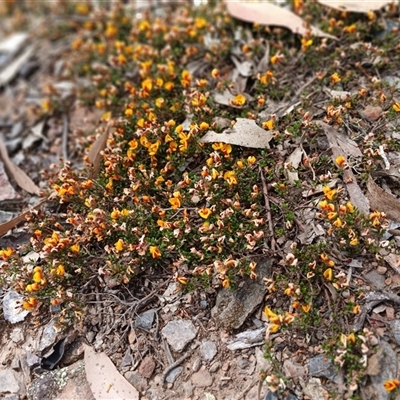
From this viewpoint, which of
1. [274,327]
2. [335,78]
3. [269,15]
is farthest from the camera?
[269,15]

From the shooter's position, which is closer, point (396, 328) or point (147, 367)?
point (396, 328)

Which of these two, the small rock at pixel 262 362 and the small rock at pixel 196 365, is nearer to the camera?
the small rock at pixel 262 362

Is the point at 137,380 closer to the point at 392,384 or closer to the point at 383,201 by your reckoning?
the point at 392,384

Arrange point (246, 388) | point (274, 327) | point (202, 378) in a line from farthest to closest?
point (202, 378)
point (246, 388)
point (274, 327)

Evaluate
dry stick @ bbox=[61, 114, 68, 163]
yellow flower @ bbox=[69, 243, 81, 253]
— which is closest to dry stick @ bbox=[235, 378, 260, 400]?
yellow flower @ bbox=[69, 243, 81, 253]

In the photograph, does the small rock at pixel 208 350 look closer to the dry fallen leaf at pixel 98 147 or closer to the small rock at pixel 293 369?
the small rock at pixel 293 369

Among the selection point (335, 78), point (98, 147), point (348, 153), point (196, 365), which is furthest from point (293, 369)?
point (98, 147)

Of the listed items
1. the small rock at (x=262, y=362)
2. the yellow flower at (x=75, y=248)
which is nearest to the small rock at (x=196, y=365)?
the small rock at (x=262, y=362)
